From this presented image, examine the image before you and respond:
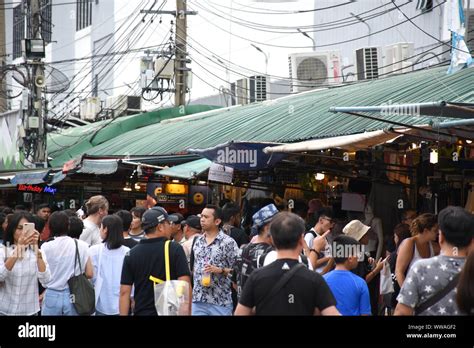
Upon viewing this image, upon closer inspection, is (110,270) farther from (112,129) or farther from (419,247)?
(112,129)

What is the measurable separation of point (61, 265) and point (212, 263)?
5.01ft

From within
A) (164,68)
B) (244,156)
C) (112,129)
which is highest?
(164,68)

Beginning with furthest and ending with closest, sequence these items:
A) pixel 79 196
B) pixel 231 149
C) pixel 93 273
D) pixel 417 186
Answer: pixel 79 196, pixel 417 186, pixel 231 149, pixel 93 273

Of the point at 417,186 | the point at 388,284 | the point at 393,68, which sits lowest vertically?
the point at 388,284

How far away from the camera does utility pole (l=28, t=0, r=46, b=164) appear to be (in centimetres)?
2803

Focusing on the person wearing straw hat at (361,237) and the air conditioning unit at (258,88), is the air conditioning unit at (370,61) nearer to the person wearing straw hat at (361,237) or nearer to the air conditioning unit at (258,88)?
the air conditioning unit at (258,88)

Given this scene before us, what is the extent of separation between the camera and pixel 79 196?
28453 mm

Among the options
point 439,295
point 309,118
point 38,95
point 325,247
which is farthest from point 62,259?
point 38,95

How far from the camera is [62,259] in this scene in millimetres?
10766

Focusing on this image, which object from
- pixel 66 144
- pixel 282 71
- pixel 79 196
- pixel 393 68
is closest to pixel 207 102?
pixel 282 71

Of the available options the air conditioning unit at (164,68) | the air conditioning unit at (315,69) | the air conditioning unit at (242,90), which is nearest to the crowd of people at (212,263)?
the air conditioning unit at (315,69)

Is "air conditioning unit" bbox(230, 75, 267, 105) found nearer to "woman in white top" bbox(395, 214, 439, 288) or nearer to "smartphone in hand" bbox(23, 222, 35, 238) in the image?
"woman in white top" bbox(395, 214, 439, 288)

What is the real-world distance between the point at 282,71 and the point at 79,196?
27.0ft
